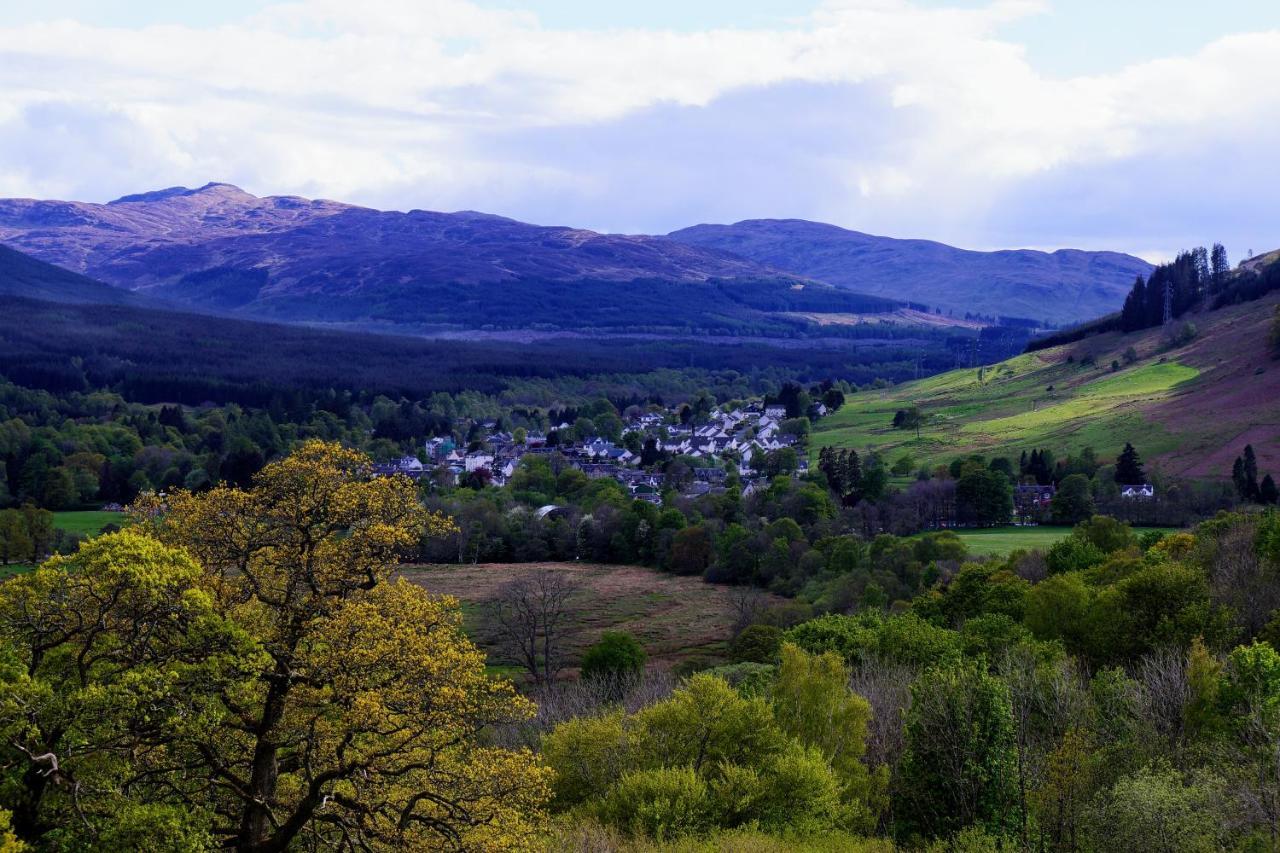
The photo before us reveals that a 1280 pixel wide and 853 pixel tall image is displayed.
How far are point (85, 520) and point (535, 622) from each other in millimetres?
51917

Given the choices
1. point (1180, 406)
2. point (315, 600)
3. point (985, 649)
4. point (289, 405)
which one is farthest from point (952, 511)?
point (289, 405)

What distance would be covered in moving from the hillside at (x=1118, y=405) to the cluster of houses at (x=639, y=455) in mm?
8648

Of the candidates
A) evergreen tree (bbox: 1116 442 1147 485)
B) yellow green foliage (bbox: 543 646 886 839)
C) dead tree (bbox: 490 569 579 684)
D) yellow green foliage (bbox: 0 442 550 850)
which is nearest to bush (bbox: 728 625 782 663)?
dead tree (bbox: 490 569 579 684)

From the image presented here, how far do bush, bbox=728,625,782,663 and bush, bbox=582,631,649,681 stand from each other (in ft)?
15.2

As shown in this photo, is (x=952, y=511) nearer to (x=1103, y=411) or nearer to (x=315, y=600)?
(x=1103, y=411)

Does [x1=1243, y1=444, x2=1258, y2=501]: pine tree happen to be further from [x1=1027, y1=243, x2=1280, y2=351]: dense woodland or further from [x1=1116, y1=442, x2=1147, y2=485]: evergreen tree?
[x1=1027, y1=243, x2=1280, y2=351]: dense woodland

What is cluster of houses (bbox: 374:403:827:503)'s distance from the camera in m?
120

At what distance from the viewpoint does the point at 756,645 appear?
53.7 meters

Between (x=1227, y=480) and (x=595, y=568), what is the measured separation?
48.6 m

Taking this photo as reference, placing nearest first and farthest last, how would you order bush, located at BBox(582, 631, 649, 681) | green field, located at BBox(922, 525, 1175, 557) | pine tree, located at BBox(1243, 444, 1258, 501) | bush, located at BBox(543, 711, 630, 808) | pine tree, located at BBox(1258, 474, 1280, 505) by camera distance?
bush, located at BBox(543, 711, 630, 808)
bush, located at BBox(582, 631, 649, 681)
green field, located at BBox(922, 525, 1175, 557)
pine tree, located at BBox(1258, 474, 1280, 505)
pine tree, located at BBox(1243, 444, 1258, 501)

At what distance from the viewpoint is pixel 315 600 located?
17297 mm

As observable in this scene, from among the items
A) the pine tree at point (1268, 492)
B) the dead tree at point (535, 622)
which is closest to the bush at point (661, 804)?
the dead tree at point (535, 622)

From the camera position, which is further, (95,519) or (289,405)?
(289,405)

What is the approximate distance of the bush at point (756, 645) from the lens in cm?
5250
